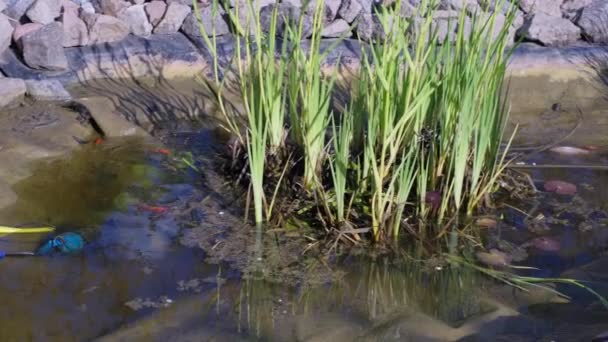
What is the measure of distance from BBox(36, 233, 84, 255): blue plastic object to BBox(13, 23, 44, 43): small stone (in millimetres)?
2122

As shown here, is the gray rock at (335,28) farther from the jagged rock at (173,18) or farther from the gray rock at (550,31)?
the gray rock at (550,31)

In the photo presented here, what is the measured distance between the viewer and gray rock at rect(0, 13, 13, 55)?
5.17 m

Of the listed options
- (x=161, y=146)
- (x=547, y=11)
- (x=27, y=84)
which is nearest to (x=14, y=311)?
(x=161, y=146)

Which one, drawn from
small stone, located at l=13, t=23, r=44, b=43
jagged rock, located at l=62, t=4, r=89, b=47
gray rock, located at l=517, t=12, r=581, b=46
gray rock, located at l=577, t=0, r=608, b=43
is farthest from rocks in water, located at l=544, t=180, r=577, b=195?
small stone, located at l=13, t=23, r=44, b=43

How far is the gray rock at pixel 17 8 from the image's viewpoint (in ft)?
17.9

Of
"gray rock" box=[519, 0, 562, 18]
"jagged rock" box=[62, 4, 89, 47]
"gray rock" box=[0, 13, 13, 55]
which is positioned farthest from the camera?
"gray rock" box=[519, 0, 562, 18]

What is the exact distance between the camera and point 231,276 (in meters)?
3.28

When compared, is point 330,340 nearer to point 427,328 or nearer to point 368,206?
point 427,328

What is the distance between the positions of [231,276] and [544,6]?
163 inches

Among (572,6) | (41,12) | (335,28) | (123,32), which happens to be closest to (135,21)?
(123,32)

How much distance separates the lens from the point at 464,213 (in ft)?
12.6

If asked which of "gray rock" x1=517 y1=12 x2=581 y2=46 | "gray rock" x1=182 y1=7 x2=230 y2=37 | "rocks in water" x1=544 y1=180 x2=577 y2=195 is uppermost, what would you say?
"gray rock" x1=182 y1=7 x2=230 y2=37

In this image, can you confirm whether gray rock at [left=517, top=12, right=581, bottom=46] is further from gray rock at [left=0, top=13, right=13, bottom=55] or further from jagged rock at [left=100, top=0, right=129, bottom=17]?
gray rock at [left=0, top=13, right=13, bottom=55]

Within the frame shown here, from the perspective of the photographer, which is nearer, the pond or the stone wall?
the pond
